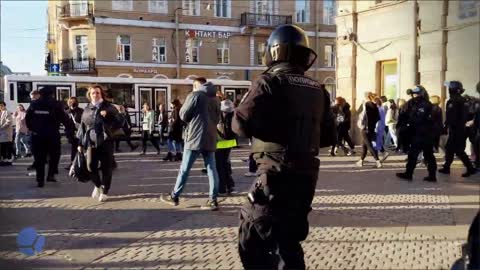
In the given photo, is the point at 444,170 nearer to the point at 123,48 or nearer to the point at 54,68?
the point at 54,68

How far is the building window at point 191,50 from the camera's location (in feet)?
120

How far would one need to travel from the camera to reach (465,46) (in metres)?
3.55

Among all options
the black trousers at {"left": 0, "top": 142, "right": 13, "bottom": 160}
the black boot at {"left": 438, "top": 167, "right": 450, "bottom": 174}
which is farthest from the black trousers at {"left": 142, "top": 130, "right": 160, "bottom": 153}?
the black boot at {"left": 438, "top": 167, "right": 450, "bottom": 174}

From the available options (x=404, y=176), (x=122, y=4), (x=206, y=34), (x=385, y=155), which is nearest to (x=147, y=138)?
(x=385, y=155)

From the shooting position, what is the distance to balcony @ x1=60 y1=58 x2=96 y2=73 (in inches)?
1331

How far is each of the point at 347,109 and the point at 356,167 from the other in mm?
2941

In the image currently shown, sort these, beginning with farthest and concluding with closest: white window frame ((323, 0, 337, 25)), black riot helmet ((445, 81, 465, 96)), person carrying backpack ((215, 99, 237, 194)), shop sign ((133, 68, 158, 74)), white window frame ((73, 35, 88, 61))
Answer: white window frame ((323, 0, 337, 25)) < shop sign ((133, 68, 158, 74)) < white window frame ((73, 35, 88, 61)) < person carrying backpack ((215, 99, 237, 194)) < black riot helmet ((445, 81, 465, 96))

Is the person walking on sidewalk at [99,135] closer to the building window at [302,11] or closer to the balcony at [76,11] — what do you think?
the balcony at [76,11]

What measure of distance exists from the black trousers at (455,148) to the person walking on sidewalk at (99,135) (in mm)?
5808

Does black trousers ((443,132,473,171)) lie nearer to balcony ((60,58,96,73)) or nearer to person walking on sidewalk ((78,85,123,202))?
person walking on sidewalk ((78,85,123,202))

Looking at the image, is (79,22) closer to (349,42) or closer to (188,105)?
(349,42)

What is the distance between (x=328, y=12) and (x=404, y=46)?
31054 mm

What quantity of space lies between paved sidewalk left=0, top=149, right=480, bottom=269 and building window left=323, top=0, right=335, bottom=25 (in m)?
32.2

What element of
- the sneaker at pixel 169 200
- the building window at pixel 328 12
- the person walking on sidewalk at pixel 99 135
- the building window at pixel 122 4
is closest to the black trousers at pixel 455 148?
the sneaker at pixel 169 200
